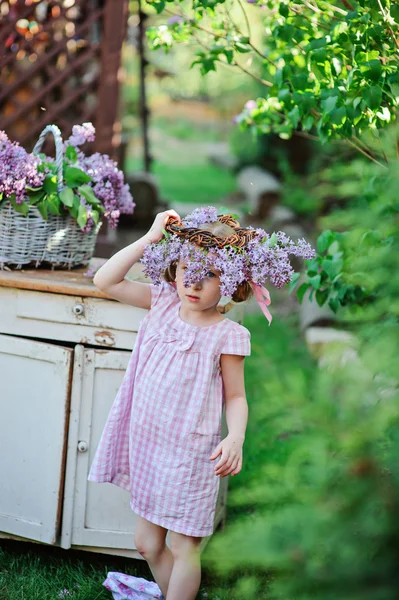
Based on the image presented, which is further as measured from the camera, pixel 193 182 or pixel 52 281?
pixel 193 182

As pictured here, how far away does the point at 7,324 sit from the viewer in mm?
2477

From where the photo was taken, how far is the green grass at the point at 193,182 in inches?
425

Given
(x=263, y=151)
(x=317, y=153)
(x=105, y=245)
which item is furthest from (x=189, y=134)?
(x=105, y=245)

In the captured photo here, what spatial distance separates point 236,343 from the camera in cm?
197

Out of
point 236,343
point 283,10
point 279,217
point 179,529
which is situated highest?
point 283,10

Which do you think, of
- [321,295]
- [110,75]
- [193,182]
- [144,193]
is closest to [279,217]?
[144,193]

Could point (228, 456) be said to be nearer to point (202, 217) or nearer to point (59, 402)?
point (202, 217)

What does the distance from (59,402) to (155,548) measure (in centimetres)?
60

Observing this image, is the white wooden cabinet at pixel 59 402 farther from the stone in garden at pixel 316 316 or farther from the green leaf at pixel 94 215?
the stone in garden at pixel 316 316

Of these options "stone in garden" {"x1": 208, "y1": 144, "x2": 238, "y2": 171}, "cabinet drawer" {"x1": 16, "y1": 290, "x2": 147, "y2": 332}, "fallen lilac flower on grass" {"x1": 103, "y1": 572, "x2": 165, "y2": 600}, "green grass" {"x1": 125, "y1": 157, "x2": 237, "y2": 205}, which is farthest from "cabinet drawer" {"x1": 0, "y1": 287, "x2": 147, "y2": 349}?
"stone in garden" {"x1": 208, "y1": 144, "x2": 238, "y2": 171}

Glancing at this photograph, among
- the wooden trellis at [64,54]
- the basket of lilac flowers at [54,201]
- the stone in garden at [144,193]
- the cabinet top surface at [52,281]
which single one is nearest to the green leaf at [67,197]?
the basket of lilac flowers at [54,201]

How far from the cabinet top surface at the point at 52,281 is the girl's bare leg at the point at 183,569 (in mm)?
800

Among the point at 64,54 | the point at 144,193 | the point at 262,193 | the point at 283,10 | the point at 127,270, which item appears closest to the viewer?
the point at 127,270

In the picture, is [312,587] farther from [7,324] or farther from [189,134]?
[189,134]
